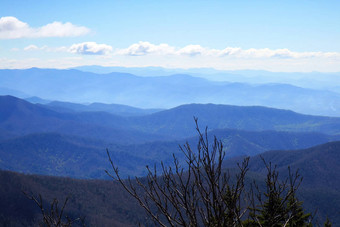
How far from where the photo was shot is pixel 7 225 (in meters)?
130

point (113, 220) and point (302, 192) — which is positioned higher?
point (302, 192)

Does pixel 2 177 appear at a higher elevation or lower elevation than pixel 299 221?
lower

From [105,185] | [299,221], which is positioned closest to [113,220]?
[105,185]

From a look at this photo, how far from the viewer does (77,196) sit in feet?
539

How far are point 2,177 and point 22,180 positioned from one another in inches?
364

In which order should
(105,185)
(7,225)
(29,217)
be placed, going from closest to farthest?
(7,225) < (29,217) < (105,185)

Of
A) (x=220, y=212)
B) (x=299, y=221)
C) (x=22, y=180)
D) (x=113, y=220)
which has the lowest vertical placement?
(x=113, y=220)

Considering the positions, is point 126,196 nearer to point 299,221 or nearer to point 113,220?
point 113,220

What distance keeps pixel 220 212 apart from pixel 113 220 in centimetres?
14787

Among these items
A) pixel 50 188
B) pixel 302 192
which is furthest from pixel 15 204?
pixel 302 192

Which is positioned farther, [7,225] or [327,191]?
[327,191]

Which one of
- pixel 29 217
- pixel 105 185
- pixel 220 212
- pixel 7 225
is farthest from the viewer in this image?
pixel 105 185

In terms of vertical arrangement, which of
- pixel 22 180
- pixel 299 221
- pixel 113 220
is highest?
pixel 299 221

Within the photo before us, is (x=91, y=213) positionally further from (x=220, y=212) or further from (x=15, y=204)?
(x=220, y=212)
